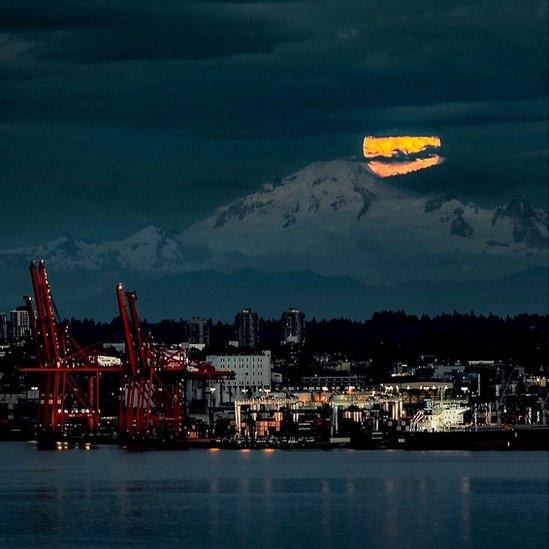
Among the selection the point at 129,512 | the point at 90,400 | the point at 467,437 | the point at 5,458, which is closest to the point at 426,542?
the point at 129,512

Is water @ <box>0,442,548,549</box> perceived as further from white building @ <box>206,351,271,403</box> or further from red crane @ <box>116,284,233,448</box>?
white building @ <box>206,351,271,403</box>

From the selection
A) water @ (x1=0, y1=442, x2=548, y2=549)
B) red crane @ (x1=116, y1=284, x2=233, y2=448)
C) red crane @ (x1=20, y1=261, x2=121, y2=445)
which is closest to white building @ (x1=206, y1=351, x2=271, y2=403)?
red crane @ (x1=20, y1=261, x2=121, y2=445)

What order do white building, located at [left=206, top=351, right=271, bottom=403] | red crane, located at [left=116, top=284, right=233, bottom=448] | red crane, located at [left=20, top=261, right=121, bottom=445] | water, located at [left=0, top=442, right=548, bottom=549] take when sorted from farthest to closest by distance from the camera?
white building, located at [left=206, top=351, right=271, bottom=403] → red crane, located at [left=20, top=261, right=121, bottom=445] → red crane, located at [left=116, top=284, right=233, bottom=448] → water, located at [left=0, top=442, right=548, bottom=549]

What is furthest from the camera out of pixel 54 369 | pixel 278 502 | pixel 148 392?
pixel 54 369

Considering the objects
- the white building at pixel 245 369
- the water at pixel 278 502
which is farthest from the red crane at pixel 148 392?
the white building at pixel 245 369

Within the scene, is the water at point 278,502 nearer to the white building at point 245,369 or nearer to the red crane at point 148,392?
the red crane at point 148,392

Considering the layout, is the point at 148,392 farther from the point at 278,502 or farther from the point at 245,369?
the point at 245,369

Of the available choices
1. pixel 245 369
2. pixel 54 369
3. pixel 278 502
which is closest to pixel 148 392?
pixel 54 369

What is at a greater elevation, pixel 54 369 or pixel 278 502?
pixel 54 369

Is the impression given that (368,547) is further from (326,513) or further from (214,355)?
(214,355)
